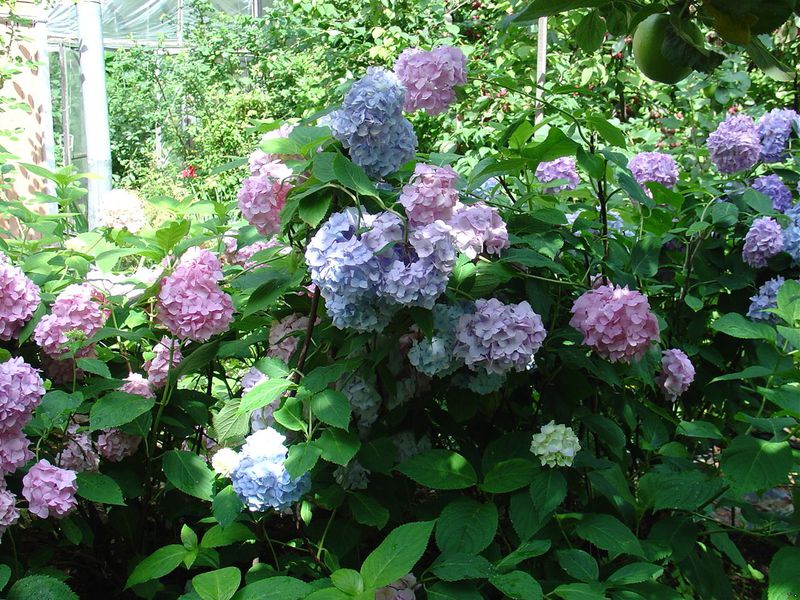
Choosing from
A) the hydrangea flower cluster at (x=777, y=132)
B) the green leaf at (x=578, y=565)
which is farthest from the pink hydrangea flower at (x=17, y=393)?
the hydrangea flower cluster at (x=777, y=132)

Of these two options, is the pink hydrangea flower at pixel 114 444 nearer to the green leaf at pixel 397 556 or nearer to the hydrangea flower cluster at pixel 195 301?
the hydrangea flower cluster at pixel 195 301

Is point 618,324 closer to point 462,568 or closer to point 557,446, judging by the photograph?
point 557,446

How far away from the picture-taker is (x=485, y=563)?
1.22 metres

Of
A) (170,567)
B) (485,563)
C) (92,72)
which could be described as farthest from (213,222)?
(92,72)

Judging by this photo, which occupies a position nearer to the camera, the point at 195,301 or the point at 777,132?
the point at 195,301

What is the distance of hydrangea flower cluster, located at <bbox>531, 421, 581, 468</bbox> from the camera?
1313mm

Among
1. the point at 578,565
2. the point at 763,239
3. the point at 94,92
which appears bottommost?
the point at 94,92

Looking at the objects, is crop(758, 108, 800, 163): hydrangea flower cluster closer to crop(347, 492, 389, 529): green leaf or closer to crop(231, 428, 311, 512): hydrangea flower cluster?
crop(347, 492, 389, 529): green leaf

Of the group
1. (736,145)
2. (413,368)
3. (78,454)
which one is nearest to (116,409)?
(78,454)

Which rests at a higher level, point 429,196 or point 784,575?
point 429,196

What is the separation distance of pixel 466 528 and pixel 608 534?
22 cm

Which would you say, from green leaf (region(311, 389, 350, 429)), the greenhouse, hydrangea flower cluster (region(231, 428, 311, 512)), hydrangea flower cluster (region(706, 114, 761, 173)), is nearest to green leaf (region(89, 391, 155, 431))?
the greenhouse

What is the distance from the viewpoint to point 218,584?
1137 mm

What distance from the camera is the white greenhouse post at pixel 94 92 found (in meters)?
6.54
